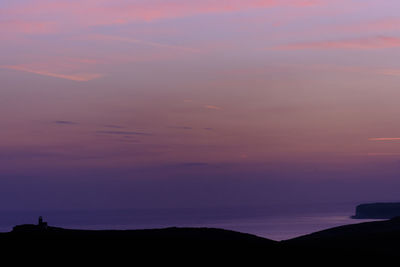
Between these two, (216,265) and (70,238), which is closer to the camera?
(216,265)

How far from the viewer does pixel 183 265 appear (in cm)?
2775

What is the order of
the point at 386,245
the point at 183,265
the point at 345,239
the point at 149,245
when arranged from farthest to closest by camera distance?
1. the point at 345,239
2. the point at 386,245
3. the point at 149,245
4. the point at 183,265

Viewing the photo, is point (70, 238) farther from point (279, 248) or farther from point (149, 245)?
point (279, 248)

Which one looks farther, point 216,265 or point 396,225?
point 396,225

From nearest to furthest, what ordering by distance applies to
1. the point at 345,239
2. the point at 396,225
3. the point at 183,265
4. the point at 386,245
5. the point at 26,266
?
the point at 26,266 → the point at 183,265 → the point at 386,245 → the point at 345,239 → the point at 396,225

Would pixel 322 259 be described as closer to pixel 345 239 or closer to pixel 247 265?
pixel 247 265

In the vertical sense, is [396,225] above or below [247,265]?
above

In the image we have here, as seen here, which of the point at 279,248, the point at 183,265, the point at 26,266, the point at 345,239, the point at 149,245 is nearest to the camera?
the point at 26,266

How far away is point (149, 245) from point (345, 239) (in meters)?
25.9

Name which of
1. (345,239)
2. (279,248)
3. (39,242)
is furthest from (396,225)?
(39,242)

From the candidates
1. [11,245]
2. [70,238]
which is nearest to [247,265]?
[70,238]

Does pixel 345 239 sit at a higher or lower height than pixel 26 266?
higher

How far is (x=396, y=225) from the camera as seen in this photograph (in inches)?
2601

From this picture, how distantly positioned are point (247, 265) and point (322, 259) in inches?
176
